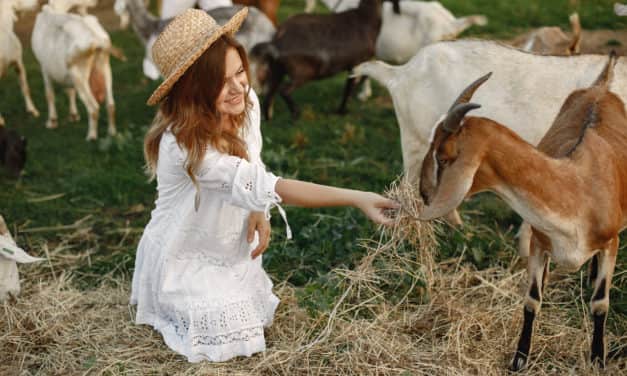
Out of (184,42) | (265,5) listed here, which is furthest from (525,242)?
(265,5)

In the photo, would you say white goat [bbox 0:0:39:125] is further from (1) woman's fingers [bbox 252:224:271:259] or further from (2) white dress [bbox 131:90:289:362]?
(1) woman's fingers [bbox 252:224:271:259]

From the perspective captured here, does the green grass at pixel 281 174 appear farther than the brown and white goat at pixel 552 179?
Yes

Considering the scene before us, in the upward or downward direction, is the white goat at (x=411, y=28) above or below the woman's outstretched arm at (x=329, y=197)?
below

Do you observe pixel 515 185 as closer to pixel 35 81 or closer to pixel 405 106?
pixel 405 106

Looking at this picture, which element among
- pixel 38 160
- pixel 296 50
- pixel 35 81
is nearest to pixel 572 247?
pixel 296 50

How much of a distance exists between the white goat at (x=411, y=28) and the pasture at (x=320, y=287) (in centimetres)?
157

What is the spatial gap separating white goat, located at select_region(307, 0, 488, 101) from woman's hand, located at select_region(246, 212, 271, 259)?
15.5 ft

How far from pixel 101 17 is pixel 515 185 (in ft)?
33.8

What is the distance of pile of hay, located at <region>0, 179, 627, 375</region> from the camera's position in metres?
3.55

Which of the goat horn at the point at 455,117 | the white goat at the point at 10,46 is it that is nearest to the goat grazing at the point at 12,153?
the white goat at the point at 10,46

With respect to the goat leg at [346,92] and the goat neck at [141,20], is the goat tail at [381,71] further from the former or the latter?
the goat neck at [141,20]

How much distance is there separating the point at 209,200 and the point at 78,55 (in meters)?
3.96

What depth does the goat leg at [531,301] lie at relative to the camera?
3.31 meters

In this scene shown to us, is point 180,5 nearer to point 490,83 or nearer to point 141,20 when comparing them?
point 141,20
